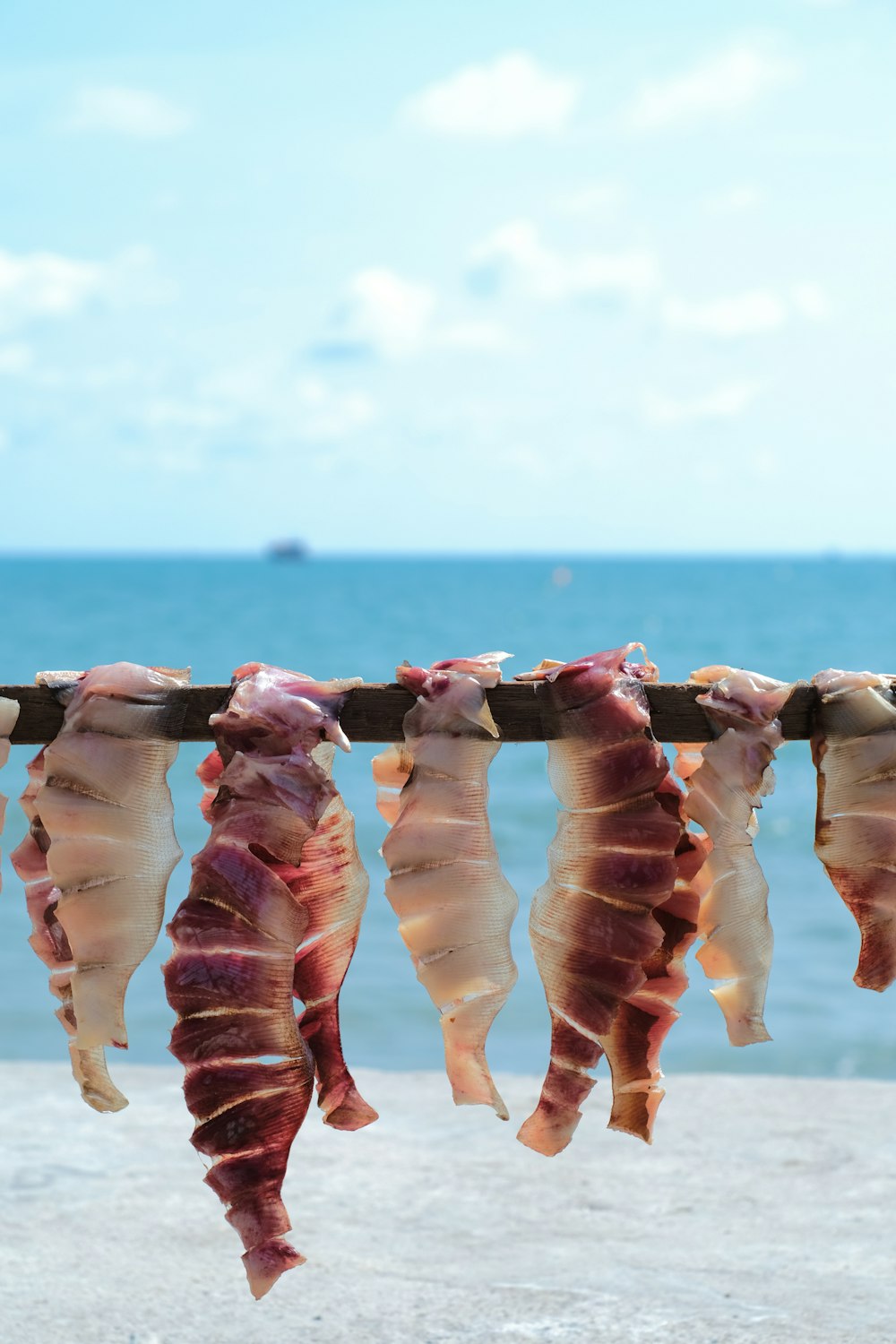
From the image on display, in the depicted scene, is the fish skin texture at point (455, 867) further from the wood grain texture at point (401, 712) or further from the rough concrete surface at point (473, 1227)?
the rough concrete surface at point (473, 1227)

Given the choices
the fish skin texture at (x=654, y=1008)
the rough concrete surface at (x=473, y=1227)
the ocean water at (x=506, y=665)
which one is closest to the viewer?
the fish skin texture at (x=654, y=1008)

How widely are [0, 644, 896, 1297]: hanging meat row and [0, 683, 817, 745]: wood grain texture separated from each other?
3cm

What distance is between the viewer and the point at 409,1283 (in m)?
4.35

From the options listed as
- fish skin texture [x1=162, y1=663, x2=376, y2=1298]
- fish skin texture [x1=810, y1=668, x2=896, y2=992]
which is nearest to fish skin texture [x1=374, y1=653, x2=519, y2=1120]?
fish skin texture [x1=162, y1=663, x2=376, y2=1298]

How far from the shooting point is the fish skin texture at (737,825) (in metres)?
2.56

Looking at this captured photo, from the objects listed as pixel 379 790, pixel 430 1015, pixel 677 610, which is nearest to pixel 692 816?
pixel 379 790

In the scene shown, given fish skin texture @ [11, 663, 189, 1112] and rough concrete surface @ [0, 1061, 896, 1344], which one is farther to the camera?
rough concrete surface @ [0, 1061, 896, 1344]

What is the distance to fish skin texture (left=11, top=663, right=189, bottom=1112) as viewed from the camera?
258 cm

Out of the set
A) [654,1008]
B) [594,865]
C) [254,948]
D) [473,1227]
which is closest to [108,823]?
[254,948]

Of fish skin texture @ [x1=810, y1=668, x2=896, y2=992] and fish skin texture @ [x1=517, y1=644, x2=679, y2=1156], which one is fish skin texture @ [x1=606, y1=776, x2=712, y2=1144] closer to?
fish skin texture @ [x1=517, y1=644, x2=679, y2=1156]

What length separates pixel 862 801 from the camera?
2.64 m

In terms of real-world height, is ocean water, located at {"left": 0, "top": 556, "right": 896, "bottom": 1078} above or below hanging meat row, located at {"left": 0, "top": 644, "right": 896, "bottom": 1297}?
below

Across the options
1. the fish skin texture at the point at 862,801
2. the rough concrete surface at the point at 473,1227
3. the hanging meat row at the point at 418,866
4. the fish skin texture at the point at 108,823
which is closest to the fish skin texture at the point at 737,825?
the hanging meat row at the point at 418,866

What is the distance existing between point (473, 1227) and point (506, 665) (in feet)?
95.8
